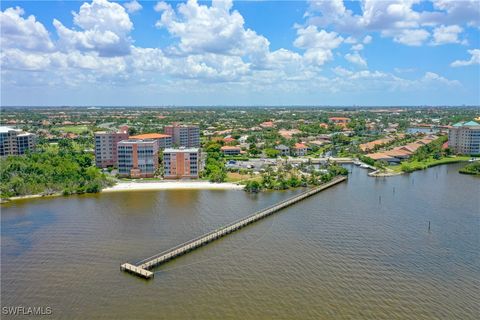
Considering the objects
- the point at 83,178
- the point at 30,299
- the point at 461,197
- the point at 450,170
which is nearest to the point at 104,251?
the point at 30,299

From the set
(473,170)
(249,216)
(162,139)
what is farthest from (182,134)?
(473,170)

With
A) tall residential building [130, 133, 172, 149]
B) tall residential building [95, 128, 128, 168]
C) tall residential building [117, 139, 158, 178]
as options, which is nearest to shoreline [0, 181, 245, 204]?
tall residential building [117, 139, 158, 178]

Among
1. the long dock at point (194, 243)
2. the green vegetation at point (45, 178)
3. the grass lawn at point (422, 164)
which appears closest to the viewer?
the long dock at point (194, 243)

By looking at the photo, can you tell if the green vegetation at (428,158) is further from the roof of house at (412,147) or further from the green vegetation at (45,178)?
the green vegetation at (45,178)

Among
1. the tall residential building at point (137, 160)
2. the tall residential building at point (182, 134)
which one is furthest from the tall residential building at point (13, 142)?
the tall residential building at point (182, 134)

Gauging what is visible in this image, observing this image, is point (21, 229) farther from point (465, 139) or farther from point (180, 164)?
point (465, 139)

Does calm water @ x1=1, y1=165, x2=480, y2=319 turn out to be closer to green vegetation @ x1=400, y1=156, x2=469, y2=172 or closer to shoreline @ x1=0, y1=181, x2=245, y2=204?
shoreline @ x1=0, y1=181, x2=245, y2=204
